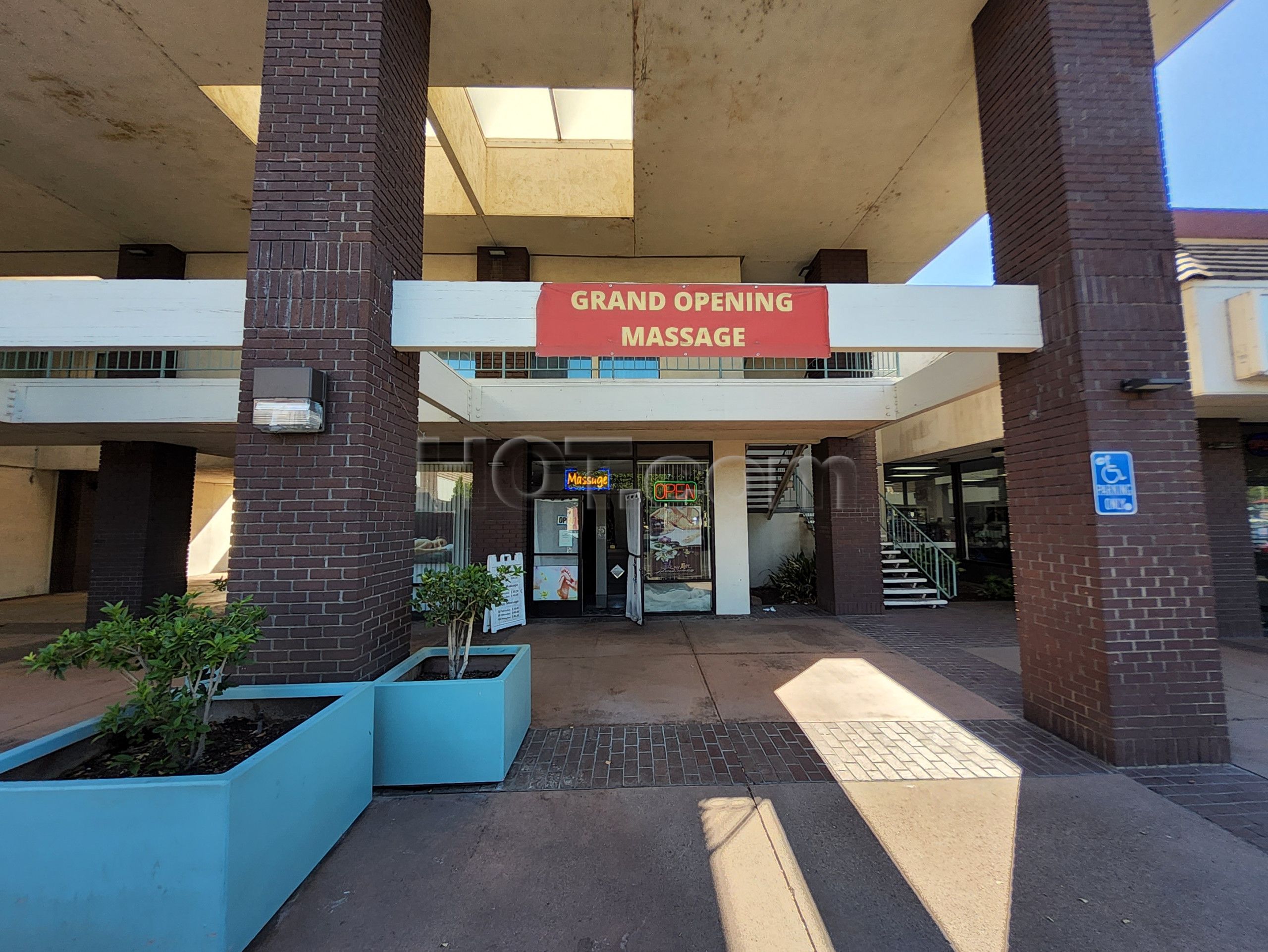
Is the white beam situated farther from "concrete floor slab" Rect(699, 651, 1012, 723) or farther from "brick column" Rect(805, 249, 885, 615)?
"concrete floor slab" Rect(699, 651, 1012, 723)

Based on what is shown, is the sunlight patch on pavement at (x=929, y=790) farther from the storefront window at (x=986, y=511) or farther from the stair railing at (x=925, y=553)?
the storefront window at (x=986, y=511)

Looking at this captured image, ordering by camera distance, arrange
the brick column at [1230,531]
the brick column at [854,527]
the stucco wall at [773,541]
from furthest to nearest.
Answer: the stucco wall at [773,541]
the brick column at [854,527]
the brick column at [1230,531]

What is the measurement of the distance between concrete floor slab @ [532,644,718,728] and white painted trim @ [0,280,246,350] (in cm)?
417

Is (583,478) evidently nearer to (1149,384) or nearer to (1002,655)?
(1002,655)

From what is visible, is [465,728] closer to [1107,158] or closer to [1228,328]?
[1107,158]

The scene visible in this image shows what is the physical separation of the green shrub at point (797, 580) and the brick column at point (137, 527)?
467 inches

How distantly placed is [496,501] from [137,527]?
6.13 m

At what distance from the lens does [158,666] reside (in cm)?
249

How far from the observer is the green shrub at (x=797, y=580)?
10930 mm

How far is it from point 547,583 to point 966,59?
370 inches

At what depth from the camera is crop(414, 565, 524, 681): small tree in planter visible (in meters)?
3.96

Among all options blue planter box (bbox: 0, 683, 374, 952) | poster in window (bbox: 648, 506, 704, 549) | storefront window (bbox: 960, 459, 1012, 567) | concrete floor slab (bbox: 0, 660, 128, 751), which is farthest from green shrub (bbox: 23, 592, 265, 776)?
storefront window (bbox: 960, 459, 1012, 567)

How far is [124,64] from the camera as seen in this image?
5730 millimetres

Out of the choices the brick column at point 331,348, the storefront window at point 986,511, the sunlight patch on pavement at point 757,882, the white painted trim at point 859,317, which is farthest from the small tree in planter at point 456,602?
the storefront window at point 986,511
